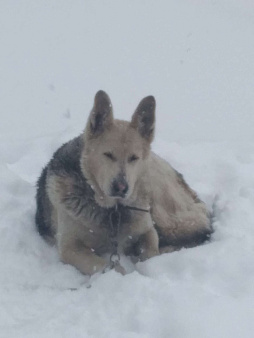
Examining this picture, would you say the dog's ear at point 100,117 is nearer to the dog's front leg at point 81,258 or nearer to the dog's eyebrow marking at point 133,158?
the dog's eyebrow marking at point 133,158

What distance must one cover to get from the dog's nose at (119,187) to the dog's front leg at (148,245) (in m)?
0.67

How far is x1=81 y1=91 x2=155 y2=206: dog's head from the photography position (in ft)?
15.2

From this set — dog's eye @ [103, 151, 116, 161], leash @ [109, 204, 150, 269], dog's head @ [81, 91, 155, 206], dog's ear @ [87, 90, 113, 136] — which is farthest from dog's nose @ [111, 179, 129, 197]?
dog's ear @ [87, 90, 113, 136]

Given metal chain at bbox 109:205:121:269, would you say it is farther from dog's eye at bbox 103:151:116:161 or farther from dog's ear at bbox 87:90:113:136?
dog's ear at bbox 87:90:113:136

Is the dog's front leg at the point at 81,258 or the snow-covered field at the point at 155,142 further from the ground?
the snow-covered field at the point at 155,142

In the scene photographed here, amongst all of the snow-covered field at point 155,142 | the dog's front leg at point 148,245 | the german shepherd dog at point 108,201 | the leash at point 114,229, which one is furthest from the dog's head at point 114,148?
the snow-covered field at point 155,142

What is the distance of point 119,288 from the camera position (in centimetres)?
399

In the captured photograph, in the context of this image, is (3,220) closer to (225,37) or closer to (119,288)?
(119,288)

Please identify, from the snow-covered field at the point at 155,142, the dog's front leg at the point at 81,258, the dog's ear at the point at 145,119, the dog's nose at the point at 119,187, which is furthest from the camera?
the dog's ear at the point at 145,119

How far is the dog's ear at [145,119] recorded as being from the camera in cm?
492

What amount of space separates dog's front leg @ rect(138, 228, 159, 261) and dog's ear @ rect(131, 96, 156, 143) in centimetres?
88

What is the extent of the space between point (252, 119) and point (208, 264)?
5933 mm

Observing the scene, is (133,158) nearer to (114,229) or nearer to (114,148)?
(114,148)

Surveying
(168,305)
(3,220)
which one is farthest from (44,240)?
(168,305)
